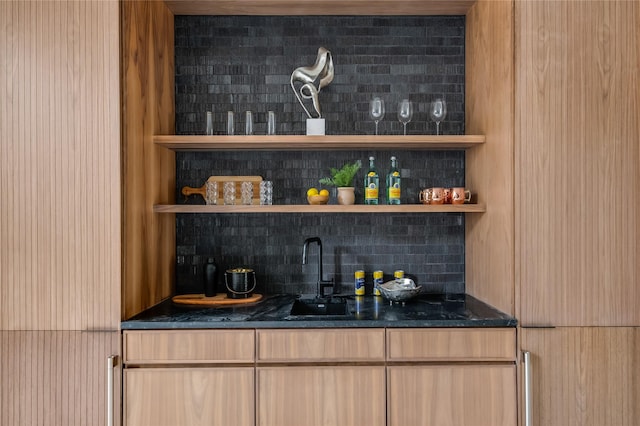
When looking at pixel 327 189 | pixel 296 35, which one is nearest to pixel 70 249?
pixel 327 189

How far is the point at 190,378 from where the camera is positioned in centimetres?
194

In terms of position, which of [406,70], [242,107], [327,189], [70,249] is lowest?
[70,249]

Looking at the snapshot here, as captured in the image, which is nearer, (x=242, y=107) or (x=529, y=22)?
(x=529, y=22)

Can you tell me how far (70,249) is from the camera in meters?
1.96

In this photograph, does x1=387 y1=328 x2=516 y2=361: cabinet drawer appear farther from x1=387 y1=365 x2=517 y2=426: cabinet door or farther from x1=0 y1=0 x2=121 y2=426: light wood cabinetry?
x1=0 y1=0 x2=121 y2=426: light wood cabinetry

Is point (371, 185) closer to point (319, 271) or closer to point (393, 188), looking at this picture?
point (393, 188)

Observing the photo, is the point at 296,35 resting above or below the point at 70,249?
above

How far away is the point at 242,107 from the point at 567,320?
6.20ft

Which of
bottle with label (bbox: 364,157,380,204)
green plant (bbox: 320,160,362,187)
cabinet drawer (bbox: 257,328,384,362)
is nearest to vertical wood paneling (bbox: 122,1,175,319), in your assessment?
cabinet drawer (bbox: 257,328,384,362)

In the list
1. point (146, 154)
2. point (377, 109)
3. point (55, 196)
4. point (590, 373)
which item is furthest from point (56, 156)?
point (590, 373)

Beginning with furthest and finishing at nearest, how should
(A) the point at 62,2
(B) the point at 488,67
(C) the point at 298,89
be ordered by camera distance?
1. (C) the point at 298,89
2. (B) the point at 488,67
3. (A) the point at 62,2

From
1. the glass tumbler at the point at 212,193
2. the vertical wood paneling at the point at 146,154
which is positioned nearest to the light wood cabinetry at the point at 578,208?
the glass tumbler at the point at 212,193

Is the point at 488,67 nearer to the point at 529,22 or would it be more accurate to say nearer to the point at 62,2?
the point at 529,22

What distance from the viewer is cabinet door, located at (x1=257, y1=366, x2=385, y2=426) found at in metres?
1.94
